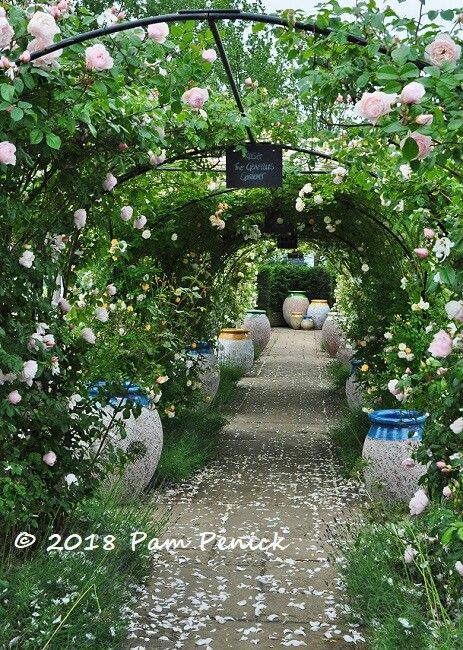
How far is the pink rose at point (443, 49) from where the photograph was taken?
7.29ft

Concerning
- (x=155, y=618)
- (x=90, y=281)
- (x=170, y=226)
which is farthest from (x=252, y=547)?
(x=170, y=226)

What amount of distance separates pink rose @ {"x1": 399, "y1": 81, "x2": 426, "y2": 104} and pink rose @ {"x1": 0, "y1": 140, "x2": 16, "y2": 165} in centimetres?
132

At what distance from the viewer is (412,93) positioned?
2002 mm

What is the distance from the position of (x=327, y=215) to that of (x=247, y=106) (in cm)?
300

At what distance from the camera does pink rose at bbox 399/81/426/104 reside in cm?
200

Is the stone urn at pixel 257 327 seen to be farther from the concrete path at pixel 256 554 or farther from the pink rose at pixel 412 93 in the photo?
the pink rose at pixel 412 93

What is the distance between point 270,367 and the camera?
13117 millimetres

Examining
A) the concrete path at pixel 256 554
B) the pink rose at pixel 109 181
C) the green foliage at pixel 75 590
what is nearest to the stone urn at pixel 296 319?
the concrete path at pixel 256 554

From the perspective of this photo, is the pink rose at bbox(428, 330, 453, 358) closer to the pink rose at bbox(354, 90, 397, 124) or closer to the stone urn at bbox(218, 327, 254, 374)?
the pink rose at bbox(354, 90, 397, 124)

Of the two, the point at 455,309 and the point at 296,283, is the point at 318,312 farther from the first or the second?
the point at 455,309

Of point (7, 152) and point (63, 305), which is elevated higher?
point (7, 152)

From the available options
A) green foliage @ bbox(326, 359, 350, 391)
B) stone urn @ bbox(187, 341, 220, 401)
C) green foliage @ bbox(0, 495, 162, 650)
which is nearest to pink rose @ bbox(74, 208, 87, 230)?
green foliage @ bbox(0, 495, 162, 650)

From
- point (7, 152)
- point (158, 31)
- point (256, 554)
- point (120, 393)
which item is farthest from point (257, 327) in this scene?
point (7, 152)

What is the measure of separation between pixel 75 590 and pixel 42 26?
1.95m
